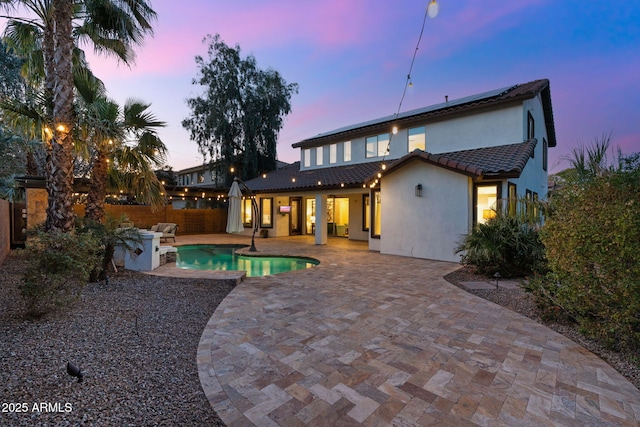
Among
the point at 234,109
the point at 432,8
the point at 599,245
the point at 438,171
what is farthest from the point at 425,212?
the point at 234,109

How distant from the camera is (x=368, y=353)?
349cm

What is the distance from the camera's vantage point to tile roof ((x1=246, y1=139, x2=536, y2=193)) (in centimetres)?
897

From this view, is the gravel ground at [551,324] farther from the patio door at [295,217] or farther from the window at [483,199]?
the patio door at [295,217]

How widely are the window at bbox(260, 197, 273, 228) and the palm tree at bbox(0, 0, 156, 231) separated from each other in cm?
1028

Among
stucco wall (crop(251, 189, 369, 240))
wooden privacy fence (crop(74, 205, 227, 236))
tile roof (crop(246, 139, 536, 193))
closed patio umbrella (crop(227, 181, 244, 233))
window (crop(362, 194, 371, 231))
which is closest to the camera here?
tile roof (crop(246, 139, 536, 193))

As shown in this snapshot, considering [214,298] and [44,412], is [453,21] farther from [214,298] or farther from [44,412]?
[44,412]

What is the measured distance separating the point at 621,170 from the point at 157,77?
21368mm

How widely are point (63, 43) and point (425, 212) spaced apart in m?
10.9

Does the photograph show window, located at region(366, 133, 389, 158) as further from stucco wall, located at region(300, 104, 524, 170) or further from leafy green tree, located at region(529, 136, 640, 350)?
leafy green tree, located at region(529, 136, 640, 350)

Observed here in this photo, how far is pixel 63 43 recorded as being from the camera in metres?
6.23

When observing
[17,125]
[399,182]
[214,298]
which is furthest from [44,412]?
[399,182]

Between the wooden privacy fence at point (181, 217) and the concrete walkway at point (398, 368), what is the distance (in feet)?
50.3

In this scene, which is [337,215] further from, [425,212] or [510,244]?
[510,244]

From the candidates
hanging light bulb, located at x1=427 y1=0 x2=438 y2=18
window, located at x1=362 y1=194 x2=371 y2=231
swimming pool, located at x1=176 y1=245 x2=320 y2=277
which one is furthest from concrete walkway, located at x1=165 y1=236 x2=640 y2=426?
window, located at x1=362 y1=194 x2=371 y2=231
